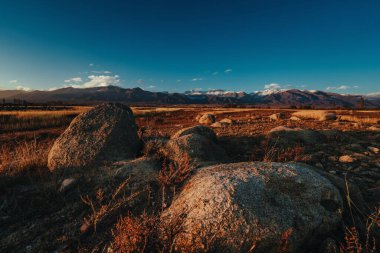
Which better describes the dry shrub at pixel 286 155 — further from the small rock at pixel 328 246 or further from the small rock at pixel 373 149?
the small rock at pixel 328 246

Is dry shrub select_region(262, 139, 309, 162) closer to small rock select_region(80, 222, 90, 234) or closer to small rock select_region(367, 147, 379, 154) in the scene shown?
small rock select_region(367, 147, 379, 154)

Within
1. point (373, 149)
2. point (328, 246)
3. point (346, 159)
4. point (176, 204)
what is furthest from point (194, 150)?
point (373, 149)

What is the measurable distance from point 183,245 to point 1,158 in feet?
19.2

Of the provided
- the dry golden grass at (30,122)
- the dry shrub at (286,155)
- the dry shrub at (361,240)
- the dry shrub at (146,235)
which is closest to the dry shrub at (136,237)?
the dry shrub at (146,235)

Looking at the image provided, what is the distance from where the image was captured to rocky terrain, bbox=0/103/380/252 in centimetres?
267

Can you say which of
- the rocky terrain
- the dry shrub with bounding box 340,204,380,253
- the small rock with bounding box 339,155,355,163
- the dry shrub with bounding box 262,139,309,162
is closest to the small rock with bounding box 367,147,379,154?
the small rock with bounding box 339,155,355,163

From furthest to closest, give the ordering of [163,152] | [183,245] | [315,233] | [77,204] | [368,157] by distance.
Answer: [368,157], [163,152], [77,204], [315,233], [183,245]

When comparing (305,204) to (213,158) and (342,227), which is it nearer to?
(342,227)

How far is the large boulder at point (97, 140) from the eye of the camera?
221 inches

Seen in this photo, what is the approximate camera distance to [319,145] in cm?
849

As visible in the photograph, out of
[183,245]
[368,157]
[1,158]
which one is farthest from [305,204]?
[1,158]

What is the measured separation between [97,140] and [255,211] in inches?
182

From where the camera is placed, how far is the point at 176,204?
3324 millimetres

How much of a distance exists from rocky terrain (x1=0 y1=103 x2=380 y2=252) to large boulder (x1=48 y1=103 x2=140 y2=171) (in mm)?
31
